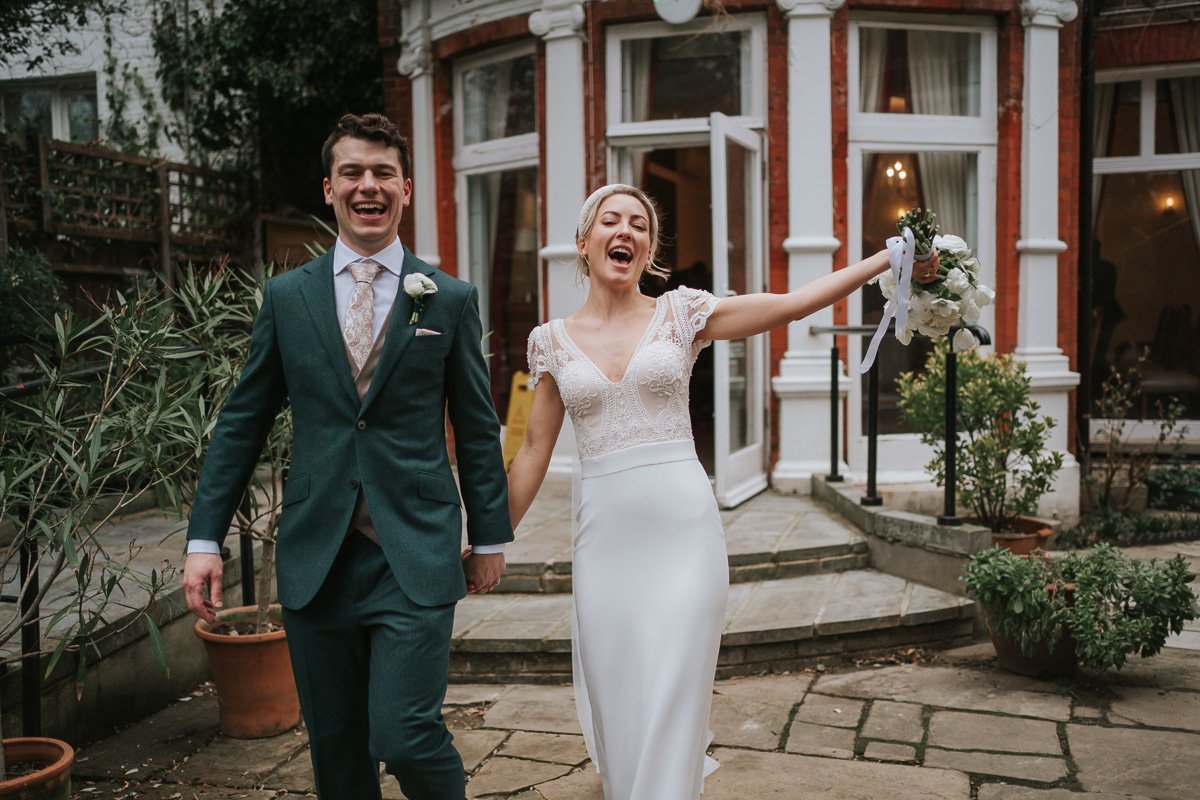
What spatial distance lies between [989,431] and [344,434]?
4.60 meters

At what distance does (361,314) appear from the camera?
270 centimetres

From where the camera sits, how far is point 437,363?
2.70 meters

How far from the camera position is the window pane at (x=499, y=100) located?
8.18 m

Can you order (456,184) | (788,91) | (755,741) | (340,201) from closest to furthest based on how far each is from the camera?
(340,201) → (755,741) → (788,91) → (456,184)

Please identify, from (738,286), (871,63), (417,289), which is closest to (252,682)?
(417,289)

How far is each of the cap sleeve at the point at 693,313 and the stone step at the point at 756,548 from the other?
2.60 m

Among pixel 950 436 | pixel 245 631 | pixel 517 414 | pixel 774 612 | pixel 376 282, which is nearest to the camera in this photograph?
pixel 376 282

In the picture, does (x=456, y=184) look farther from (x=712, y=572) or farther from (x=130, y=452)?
(x=712, y=572)

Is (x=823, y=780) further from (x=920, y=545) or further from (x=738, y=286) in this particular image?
(x=738, y=286)

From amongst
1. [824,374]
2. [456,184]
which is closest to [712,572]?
[824,374]

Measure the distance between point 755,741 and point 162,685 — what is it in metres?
2.43

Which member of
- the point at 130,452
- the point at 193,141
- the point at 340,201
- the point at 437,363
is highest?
the point at 193,141

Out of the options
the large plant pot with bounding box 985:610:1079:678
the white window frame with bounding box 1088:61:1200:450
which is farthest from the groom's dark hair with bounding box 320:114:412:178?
the white window frame with bounding box 1088:61:1200:450

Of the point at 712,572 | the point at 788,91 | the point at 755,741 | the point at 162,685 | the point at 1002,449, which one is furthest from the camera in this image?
the point at 788,91
